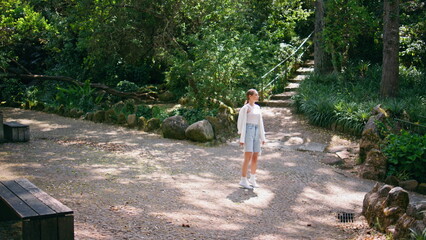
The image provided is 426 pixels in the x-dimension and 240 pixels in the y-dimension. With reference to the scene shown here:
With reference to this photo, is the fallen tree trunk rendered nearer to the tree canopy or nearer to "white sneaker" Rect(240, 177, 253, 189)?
the tree canopy

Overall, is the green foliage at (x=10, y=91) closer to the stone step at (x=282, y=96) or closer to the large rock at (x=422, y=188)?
the stone step at (x=282, y=96)

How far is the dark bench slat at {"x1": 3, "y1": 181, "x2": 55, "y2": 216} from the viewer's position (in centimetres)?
468

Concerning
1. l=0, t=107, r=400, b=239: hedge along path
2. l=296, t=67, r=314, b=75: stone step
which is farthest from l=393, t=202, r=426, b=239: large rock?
l=296, t=67, r=314, b=75: stone step

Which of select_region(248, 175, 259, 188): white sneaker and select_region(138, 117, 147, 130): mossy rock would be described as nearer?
select_region(248, 175, 259, 188): white sneaker

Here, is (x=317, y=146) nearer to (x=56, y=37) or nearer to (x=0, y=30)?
(x=0, y=30)

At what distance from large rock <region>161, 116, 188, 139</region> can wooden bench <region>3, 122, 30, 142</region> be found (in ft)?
10.4

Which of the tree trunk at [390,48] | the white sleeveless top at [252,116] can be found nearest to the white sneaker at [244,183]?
the white sleeveless top at [252,116]

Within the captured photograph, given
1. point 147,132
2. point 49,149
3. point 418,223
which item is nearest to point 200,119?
point 147,132

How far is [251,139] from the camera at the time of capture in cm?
822

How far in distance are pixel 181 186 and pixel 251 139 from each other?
1.40 metres

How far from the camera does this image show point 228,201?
734 cm

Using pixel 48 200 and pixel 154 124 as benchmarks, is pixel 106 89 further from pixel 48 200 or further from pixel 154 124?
pixel 48 200

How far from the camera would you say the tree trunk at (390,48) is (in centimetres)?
1294

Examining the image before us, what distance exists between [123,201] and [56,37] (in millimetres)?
13611
